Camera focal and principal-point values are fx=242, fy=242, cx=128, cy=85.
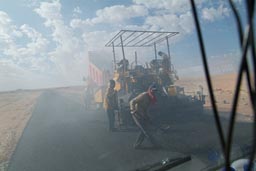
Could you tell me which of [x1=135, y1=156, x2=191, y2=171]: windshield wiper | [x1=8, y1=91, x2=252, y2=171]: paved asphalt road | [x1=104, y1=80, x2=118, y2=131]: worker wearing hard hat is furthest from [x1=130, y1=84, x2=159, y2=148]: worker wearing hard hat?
[x1=135, y1=156, x2=191, y2=171]: windshield wiper

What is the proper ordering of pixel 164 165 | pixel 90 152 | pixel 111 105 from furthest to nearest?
pixel 111 105 < pixel 90 152 < pixel 164 165

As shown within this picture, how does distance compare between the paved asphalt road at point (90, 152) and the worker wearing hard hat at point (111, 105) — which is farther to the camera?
the worker wearing hard hat at point (111, 105)

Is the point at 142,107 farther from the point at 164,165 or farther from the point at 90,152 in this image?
the point at 164,165

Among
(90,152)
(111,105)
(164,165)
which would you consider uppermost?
(111,105)

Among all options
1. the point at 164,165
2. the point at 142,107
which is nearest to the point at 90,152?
the point at 142,107

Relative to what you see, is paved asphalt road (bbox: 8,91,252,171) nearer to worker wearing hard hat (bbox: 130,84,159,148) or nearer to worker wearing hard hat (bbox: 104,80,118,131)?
worker wearing hard hat (bbox: 104,80,118,131)

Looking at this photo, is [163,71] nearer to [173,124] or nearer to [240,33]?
[173,124]

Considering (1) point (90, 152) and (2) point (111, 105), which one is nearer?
(1) point (90, 152)

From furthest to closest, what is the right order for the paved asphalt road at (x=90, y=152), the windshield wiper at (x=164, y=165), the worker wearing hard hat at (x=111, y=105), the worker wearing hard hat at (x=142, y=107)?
the worker wearing hard hat at (x=111, y=105)
the worker wearing hard hat at (x=142, y=107)
the paved asphalt road at (x=90, y=152)
the windshield wiper at (x=164, y=165)

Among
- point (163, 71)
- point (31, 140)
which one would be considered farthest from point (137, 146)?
point (163, 71)

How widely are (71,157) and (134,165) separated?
1.56 metres

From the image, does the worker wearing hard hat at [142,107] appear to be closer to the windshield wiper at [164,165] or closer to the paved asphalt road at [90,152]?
the paved asphalt road at [90,152]

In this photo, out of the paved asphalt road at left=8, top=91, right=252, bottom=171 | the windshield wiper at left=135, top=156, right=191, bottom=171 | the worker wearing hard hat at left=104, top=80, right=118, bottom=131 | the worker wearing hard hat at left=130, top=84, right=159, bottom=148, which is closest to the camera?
the windshield wiper at left=135, top=156, right=191, bottom=171

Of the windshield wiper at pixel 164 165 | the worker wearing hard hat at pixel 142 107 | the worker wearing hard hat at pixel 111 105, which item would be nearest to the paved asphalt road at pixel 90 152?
the windshield wiper at pixel 164 165
